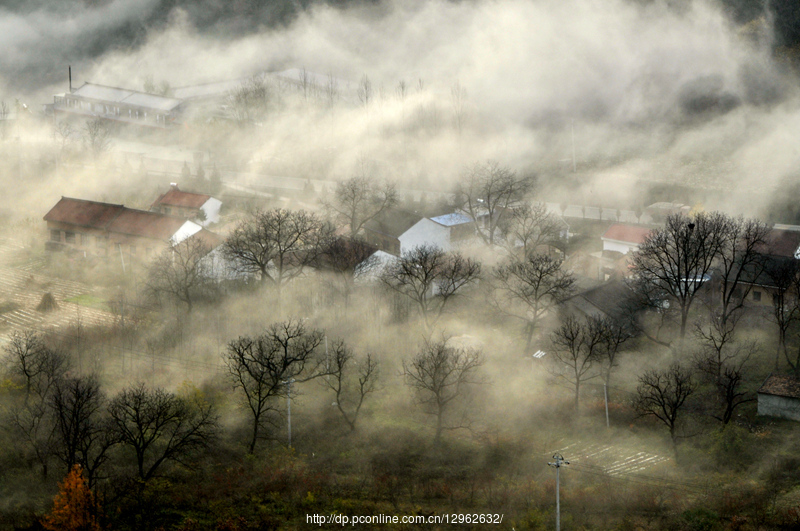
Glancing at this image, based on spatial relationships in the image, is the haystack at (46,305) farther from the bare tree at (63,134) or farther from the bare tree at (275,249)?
the bare tree at (63,134)

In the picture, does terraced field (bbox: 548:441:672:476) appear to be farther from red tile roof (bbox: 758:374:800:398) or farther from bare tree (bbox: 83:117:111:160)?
bare tree (bbox: 83:117:111:160)

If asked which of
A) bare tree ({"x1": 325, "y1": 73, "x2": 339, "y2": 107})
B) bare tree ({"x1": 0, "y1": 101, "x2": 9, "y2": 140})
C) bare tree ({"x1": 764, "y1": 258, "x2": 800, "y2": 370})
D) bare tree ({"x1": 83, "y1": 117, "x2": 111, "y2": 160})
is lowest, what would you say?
bare tree ({"x1": 764, "y1": 258, "x2": 800, "y2": 370})

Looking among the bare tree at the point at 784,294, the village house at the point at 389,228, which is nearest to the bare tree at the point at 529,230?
the village house at the point at 389,228

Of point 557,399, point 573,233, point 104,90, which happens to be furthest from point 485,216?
point 104,90

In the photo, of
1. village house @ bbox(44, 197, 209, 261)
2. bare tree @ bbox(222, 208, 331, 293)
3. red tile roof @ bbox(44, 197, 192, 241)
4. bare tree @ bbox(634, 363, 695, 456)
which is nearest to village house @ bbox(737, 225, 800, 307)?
bare tree @ bbox(634, 363, 695, 456)

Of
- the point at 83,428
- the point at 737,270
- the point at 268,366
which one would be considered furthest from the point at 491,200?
the point at 83,428

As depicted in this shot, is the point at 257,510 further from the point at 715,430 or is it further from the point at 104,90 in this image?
the point at 104,90

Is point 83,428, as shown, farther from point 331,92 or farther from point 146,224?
point 331,92
